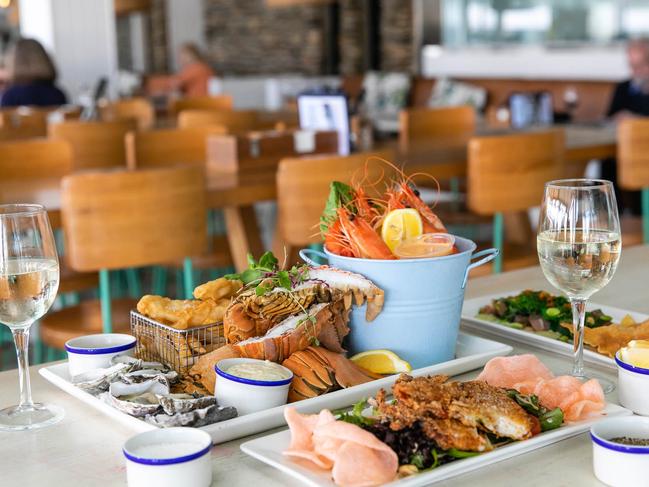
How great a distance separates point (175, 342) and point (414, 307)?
291mm

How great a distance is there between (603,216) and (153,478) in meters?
0.58

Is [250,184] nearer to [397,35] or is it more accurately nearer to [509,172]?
[509,172]

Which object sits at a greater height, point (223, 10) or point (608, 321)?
point (223, 10)

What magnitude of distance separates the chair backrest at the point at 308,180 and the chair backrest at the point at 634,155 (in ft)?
3.94

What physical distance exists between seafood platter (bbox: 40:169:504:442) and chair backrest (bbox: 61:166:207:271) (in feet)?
4.99

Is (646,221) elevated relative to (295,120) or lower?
lower

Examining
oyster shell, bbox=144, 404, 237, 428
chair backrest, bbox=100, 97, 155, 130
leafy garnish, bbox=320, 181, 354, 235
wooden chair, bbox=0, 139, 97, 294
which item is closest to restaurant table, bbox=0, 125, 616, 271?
wooden chair, bbox=0, 139, 97, 294

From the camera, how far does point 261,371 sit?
3.34 feet

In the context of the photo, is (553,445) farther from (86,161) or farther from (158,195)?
(86,161)

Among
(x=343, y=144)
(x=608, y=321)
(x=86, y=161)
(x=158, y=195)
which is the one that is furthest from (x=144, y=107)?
(x=608, y=321)

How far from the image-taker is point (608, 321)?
1.30 metres

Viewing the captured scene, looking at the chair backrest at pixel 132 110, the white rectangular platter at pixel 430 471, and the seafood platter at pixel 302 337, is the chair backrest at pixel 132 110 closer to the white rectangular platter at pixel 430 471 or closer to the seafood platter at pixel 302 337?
the seafood platter at pixel 302 337

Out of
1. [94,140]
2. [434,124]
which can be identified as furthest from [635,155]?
[94,140]

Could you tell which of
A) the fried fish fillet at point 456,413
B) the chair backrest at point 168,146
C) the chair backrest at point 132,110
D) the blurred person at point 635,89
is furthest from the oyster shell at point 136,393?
the blurred person at point 635,89
